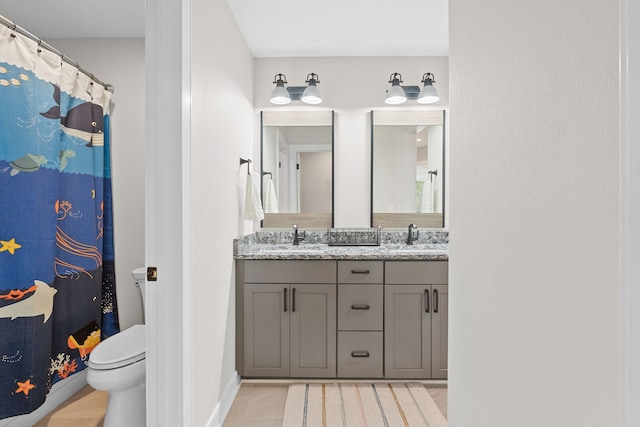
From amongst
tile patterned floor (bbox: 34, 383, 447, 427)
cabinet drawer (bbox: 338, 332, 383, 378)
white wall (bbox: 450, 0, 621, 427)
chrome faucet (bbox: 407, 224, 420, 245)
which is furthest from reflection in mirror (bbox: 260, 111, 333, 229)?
white wall (bbox: 450, 0, 621, 427)

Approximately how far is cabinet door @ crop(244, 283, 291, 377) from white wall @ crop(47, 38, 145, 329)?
3.02 ft

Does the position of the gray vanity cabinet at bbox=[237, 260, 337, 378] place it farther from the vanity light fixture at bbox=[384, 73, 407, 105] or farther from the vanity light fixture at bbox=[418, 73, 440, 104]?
the vanity light fixture at bbox=[418, 73, 440, 104]

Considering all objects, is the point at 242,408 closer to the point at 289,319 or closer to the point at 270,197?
the point at 289,319

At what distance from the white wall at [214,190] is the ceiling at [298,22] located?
276 mm

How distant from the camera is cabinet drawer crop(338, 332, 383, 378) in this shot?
2.61 meters

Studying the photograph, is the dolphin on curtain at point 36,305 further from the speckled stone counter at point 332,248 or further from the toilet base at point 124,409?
the speckled stone counter at point 332,248

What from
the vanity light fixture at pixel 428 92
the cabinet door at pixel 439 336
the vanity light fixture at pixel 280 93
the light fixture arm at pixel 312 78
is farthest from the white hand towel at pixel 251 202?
the vanity light fixture at pixel 428 92

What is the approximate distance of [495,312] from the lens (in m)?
1.02

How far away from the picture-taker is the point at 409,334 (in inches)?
103

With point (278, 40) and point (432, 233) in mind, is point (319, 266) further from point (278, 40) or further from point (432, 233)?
point (278, 40)

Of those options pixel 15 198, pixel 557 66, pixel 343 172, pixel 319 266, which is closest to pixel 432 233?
pixel 343 172

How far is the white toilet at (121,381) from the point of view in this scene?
1813 mm

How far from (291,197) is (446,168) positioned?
1.38m

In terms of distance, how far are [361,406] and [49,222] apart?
216 cm
